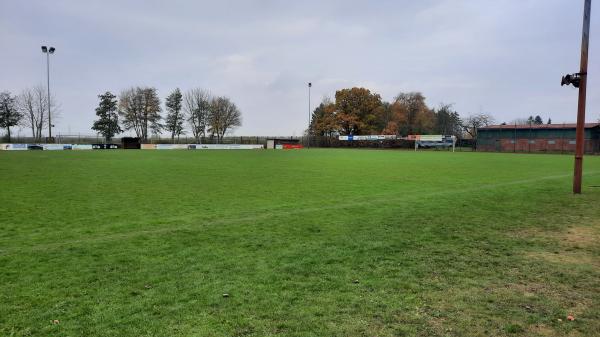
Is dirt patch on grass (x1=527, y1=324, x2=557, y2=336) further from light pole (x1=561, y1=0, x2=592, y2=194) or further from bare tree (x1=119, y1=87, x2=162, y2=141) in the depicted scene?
bare tree (x1=119, y1=87, x2=162, y2=141)

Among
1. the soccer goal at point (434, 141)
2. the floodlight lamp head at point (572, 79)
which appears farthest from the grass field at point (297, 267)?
the soccer goal at point (434, 141)

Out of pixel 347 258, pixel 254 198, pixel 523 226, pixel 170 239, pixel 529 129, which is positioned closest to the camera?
pixel 347 258

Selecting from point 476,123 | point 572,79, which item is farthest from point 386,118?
point 572,79

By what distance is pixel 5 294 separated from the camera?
4.45 m

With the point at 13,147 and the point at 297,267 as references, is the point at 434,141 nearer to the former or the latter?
the point at 13,147

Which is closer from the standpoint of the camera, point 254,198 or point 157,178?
point 254,198

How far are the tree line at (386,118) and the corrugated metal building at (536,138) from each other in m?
19.6

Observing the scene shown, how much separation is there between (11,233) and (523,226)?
931 centimetres

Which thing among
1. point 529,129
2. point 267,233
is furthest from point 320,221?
point 529,129

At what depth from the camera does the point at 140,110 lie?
305ft

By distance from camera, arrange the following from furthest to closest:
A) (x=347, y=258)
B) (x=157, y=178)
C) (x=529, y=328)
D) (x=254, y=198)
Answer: (x=157, y=178) → (x=254, y=198) → (x=347, y=258) → (x=529, y=328)

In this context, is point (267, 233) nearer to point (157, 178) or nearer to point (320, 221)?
point (320, 221)

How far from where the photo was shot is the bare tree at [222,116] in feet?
330

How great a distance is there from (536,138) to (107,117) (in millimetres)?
81774
